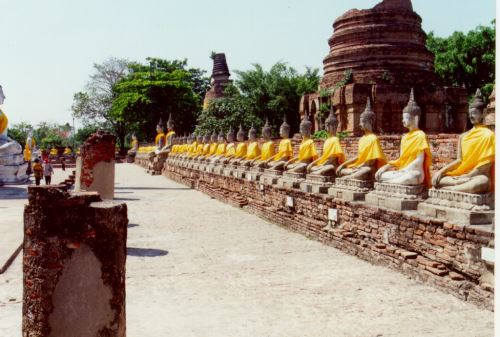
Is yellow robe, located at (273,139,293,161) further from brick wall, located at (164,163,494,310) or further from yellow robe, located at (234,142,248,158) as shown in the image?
yellow robe, located at (234,142,248,158)

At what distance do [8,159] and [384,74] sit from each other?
15.4 meters

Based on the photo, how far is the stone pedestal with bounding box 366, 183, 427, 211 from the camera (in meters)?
6.57

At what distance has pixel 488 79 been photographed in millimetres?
28188

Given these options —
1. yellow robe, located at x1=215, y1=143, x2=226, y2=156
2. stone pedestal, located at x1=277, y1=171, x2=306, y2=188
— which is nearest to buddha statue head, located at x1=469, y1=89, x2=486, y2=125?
stone pedestal, located at x1=277, y1=171, x2=306, y2=188

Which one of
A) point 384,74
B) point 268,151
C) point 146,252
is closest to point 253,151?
point 268,151

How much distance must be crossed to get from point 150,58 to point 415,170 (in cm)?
4134

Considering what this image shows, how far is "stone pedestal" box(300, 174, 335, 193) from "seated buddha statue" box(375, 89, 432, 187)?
178 cm

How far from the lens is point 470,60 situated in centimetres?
2858

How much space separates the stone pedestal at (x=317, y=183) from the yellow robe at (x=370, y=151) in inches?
37.9

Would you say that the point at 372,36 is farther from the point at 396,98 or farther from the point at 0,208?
the point at 0,208

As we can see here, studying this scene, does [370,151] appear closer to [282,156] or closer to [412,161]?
[412,161]

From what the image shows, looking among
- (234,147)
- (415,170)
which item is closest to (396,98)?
(234,147)

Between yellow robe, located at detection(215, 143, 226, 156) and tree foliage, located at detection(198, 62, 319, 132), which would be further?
tree foliage, located at detection(198, 62, 319, 132)

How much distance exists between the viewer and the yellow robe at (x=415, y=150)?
22.2ft
